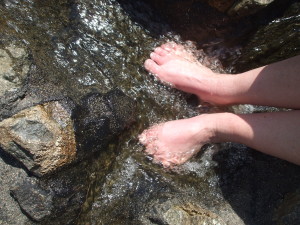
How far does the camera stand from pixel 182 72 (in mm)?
2316

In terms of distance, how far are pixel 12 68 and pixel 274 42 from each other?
158 cm

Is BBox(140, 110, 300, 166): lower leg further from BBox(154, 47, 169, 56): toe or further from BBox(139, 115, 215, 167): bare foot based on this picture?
BBox(154, 47, 169, 56): toe

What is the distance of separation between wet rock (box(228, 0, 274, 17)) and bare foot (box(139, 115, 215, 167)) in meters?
0.71

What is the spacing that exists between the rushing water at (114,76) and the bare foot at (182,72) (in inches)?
A: 2.1

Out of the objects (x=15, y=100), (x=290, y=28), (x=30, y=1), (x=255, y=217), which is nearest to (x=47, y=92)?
(x=15, y=100)

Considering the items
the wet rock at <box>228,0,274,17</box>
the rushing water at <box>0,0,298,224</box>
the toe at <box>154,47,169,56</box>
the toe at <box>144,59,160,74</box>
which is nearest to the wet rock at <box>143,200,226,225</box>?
the rushing water at <box>0,0,298,224</box>

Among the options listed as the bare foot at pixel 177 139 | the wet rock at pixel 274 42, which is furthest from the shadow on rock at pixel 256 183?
the wet rock at pixel 274 42

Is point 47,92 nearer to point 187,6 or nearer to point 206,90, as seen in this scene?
point 206,90

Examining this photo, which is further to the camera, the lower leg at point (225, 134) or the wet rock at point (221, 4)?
the wet rock at point (221, 4)

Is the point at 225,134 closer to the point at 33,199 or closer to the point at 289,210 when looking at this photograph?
the point at 289,210

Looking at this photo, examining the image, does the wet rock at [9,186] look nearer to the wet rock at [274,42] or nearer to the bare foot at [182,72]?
the bare foot at [182,72]

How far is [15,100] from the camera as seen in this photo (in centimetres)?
176

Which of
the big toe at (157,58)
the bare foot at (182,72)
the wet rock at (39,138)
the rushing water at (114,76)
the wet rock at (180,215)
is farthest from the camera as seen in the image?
the big toe at (157,58)

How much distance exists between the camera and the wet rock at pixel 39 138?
1689mm
